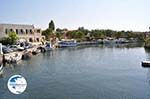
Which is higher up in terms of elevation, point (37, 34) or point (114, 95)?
point (37, 34)

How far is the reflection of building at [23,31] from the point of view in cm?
8088

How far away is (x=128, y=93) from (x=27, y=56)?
35.0 metres

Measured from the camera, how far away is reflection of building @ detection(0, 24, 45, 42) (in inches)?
3184

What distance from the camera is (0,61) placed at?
39031 mm

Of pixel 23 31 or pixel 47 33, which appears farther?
pixel 47 33

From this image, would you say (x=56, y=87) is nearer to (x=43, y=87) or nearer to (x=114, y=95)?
(x=43, y=87)

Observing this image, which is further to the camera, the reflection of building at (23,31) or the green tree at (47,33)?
the green tree at (47,33)

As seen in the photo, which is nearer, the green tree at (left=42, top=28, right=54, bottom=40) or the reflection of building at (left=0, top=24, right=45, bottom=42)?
the reflection of building at (left=0, top=24, right=45, bottom=42)

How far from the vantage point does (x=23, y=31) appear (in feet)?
285

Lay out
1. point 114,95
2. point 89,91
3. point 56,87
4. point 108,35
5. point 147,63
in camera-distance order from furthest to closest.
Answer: point 108,35 < point 147,63 < point 56,87 < point 89,91 < point 114,95

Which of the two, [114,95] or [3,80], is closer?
[114,95]

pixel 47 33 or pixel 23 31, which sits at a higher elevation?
pixel 23 31

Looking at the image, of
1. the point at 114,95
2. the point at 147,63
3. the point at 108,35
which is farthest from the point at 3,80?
the point at 108,35

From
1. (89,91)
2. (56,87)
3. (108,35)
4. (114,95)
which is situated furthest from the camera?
(108,35)
